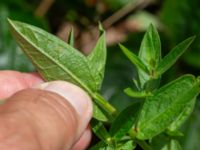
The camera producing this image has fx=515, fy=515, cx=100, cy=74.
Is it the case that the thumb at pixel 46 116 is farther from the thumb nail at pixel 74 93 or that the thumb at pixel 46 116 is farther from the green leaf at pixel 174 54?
the green leaf at pixel 174 54

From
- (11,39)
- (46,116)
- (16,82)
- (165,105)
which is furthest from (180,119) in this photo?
(11,39)

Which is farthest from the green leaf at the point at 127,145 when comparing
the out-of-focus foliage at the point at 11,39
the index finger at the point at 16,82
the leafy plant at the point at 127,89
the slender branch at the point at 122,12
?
the slender branch at the point at 122,12

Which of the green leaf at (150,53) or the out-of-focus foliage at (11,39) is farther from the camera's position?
the out-of-focus foliage at (11,39)

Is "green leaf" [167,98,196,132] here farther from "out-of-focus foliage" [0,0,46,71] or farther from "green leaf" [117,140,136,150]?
"out-of-focus foliage" [0,0,46,71]

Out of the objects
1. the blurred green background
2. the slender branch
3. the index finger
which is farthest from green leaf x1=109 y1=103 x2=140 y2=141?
the slender branch

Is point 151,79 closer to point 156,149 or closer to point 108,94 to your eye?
point 156,149
